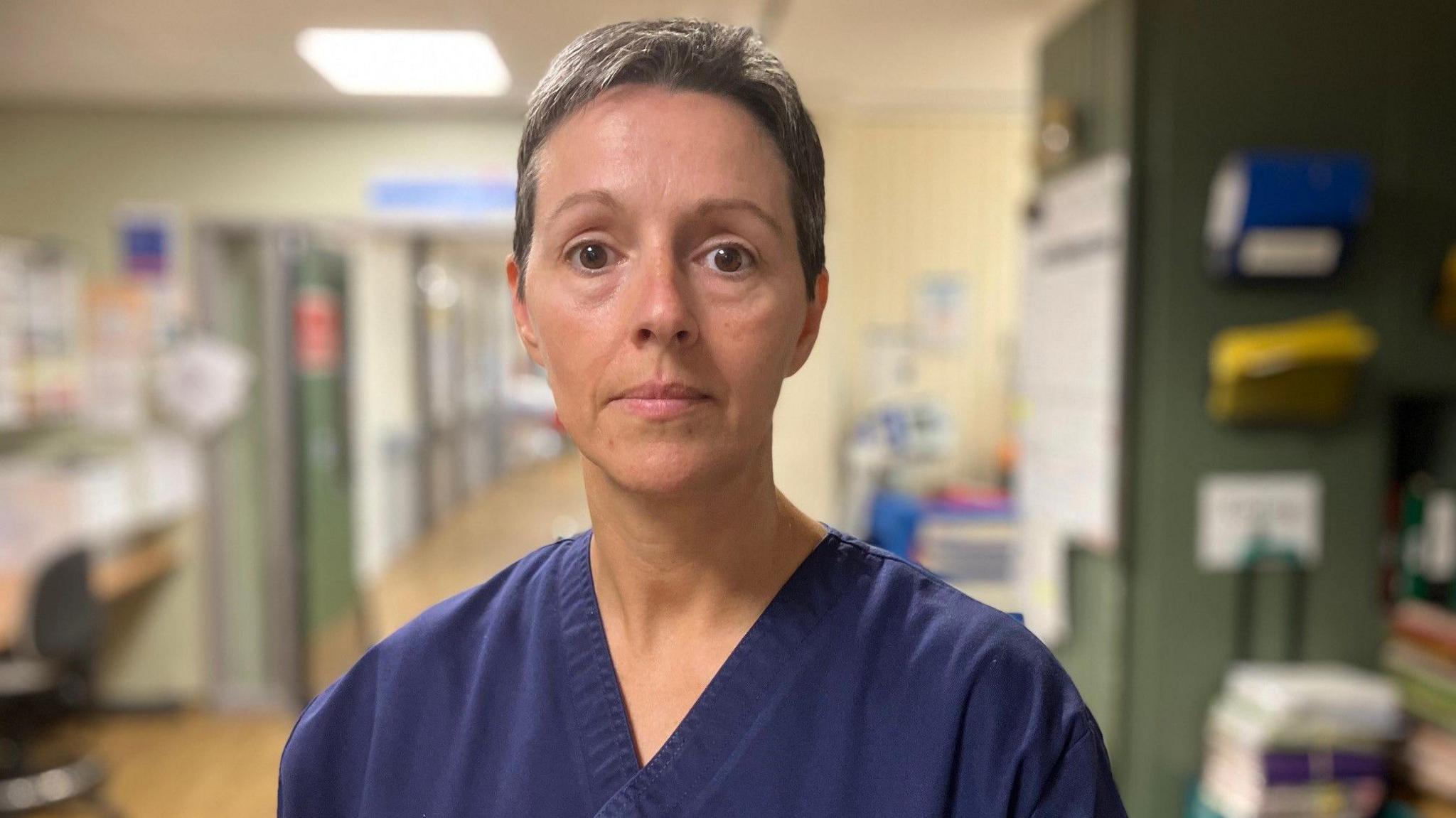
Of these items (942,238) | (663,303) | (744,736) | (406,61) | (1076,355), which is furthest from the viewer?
(942,238)

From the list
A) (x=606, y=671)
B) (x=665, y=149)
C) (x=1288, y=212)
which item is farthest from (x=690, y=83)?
(x=1288, y=212)

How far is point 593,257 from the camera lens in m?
0.67

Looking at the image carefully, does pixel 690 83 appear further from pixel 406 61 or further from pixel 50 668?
pixel 50 668

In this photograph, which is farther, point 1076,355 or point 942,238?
point 942,238

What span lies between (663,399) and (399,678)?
0.34m

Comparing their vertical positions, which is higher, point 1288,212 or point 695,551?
point 1288,212

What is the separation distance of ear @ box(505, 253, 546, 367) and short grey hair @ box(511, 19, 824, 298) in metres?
0.02

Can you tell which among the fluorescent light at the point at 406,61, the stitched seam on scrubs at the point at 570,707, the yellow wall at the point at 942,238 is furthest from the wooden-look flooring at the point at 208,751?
the yellow wall at the point at 942,238

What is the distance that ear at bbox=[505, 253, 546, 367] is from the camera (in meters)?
0.73

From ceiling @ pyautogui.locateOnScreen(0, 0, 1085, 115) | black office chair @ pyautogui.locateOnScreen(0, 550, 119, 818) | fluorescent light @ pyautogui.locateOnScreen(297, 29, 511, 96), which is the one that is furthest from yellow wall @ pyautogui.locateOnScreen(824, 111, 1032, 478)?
black office chair @ pyautogui.locateOnScreen(0, 550, 119, 818)

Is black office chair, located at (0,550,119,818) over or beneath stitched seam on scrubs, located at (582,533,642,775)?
beneath

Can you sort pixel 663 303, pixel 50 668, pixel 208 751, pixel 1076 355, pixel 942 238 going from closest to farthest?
pixel 663 303
pixel 1076 355
pixel 50 668
pixel 208 751
pixel 942 238

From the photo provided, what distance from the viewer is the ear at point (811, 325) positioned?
2.34 feet

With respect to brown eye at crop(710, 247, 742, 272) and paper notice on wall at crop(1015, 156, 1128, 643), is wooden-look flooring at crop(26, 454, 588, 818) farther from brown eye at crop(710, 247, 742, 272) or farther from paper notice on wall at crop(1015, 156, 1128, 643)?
brown eye at crop(710, 247, 742, 272)
